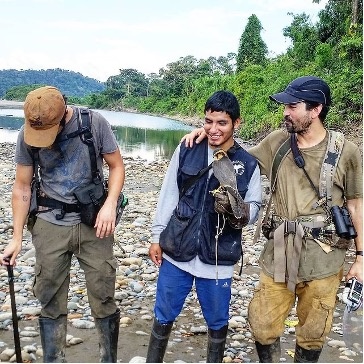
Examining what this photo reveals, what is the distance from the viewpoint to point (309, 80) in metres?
3.60

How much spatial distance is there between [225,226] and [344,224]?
0.79 meters

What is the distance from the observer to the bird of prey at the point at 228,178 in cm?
341

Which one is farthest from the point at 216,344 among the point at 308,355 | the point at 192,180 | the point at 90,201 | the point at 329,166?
the point at 329,166

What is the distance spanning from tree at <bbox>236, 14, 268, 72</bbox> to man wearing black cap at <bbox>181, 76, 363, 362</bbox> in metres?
55.4

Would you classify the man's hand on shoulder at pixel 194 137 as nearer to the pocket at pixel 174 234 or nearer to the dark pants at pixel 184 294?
the pocket at pixel 174 234

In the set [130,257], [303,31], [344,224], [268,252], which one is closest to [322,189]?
[344,224]

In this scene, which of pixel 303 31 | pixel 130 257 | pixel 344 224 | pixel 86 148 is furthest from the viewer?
pixel 303 31

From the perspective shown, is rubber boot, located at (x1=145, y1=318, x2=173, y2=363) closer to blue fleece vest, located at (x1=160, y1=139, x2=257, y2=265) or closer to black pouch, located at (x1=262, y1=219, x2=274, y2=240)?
blue fleece vest, located at (x1=160, y1=139, x2=257, y2=265)

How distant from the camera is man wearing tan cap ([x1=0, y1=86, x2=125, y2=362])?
3.76 m

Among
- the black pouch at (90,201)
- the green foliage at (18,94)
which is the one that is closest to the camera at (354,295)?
the black pouch at (90,201)

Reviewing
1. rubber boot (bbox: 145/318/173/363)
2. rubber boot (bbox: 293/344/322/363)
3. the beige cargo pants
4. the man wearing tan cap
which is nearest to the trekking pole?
the man wearing tan cap

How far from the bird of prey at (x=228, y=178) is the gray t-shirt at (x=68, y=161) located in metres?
0.80

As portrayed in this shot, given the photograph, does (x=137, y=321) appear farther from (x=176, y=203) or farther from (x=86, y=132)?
(x=86, y=132)

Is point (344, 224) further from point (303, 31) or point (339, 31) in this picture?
point (303, 31)
